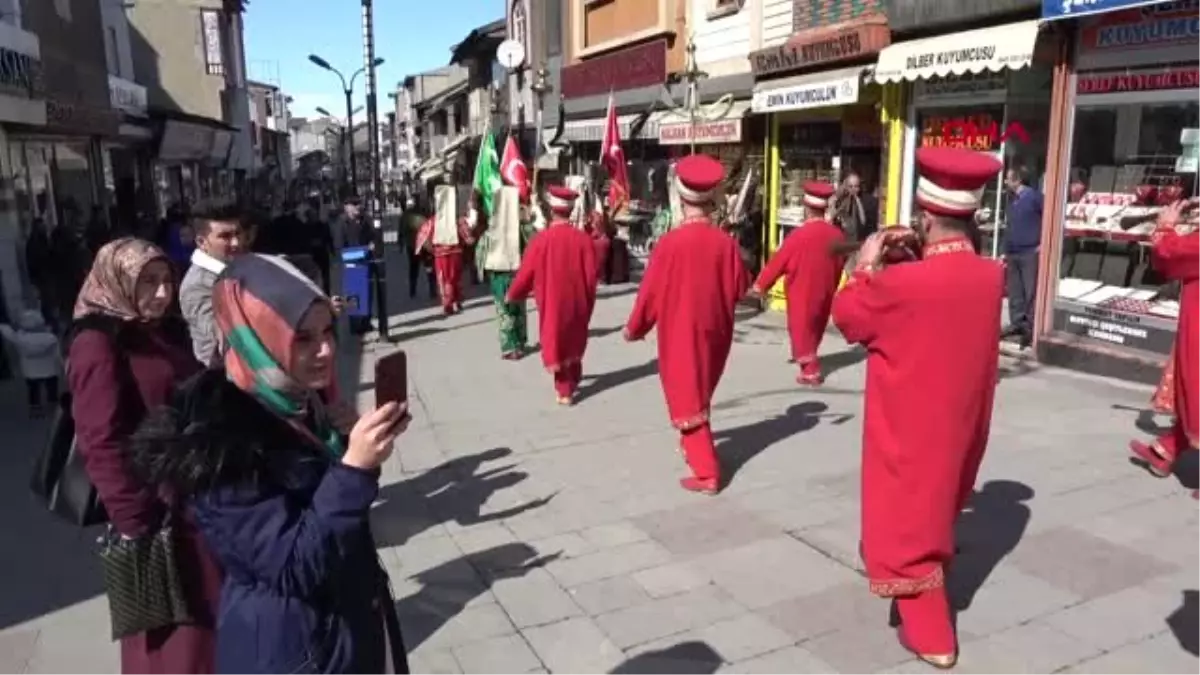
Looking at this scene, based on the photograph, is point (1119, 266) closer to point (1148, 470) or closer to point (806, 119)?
point (1148, 470)

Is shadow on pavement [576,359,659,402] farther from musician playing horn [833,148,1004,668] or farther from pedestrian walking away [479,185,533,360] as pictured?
Answer: musician playing horn [833,148,1004,668]

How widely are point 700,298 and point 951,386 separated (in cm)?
219

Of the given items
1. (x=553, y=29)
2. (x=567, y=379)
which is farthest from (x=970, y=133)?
(x=553, y=29)

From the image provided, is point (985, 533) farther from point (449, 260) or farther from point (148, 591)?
point (449, 260)

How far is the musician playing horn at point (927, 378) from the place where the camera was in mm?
3330

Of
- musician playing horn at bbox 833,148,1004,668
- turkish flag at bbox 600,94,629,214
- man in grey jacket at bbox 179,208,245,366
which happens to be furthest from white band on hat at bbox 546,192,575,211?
turkish flag at bbox 600,94,629,214

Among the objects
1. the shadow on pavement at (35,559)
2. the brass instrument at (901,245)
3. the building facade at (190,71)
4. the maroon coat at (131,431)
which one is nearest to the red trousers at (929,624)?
the brass instrument at (901,245)

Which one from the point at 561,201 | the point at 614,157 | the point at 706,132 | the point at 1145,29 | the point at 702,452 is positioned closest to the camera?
the point at 702,452

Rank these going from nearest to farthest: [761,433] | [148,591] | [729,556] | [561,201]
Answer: [148,591] < [729,556] < [761,433] < [561,201]

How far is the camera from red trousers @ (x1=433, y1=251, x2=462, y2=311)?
13.2 meters

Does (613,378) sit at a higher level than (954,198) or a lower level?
lower

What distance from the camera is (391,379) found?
5.96ft

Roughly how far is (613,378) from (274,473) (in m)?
7.10

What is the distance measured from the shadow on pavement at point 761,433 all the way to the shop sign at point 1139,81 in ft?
11.4
